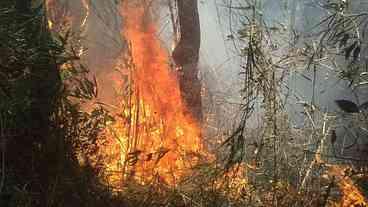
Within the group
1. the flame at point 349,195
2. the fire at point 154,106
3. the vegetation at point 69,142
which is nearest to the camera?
the vegetation at point 69,142

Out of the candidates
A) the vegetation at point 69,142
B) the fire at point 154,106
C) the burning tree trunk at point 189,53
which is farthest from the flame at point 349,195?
the burning tree trunk at point 189,53

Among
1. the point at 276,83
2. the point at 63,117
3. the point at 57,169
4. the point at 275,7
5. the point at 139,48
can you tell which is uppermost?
the point at 275,7

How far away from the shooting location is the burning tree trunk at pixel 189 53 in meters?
8.70

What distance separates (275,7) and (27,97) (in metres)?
28.8

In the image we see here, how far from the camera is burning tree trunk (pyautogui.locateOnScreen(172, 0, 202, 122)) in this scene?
342 inches

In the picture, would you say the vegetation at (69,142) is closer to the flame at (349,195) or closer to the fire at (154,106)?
the flame at (349,195)

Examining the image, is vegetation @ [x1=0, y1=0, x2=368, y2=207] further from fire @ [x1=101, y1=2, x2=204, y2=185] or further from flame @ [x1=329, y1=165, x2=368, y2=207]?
fire @ [x1=101, y1=2, x2=204, y2=185]

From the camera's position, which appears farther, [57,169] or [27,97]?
[57,169]

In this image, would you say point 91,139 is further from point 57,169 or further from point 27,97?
point 27,97

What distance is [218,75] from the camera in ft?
62.5

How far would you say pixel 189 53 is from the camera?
8.72 meters

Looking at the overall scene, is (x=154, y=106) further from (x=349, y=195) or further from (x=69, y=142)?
(x=69, y=142)

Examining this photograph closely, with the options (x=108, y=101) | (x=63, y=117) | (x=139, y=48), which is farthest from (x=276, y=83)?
(x=108, y=101)

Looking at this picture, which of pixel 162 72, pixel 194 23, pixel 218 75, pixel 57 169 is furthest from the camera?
pixel 218 75
